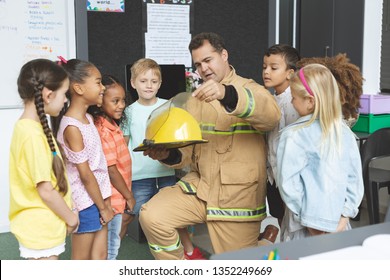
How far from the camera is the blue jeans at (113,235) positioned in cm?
229

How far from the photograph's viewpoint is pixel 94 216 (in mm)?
2061

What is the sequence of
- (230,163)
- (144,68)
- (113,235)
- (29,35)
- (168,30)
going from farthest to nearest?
(168,30) < (29,35) < (144,68) < (113,235) < (230,163)

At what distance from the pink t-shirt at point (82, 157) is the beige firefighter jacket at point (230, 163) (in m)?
0.46

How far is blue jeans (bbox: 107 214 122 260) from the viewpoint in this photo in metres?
2.29

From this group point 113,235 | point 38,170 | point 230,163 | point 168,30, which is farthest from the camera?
point 168,30

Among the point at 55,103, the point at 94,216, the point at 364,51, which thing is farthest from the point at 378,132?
the point at 55,103

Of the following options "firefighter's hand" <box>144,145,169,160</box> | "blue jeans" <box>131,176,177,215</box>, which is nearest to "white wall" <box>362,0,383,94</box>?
"blue jeans" <box>131,176,177,215</box>

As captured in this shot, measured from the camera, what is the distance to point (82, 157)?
6.50 ft

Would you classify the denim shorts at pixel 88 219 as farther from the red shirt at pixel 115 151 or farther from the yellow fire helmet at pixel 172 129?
the yellow fire helmet at pixel 172 129

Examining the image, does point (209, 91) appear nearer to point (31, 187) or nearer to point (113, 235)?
point (31, 187)

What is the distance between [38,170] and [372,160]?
2.26m

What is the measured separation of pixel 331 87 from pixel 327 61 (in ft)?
1.47

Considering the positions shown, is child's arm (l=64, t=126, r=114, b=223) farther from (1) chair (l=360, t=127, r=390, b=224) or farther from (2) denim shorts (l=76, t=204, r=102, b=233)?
(1) chair (l=360, t=127, r=390, b=224)

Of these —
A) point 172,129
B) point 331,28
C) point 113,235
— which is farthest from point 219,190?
point 331,28
